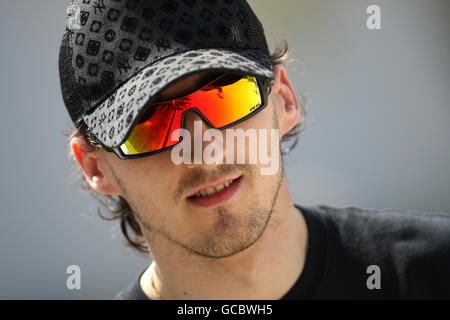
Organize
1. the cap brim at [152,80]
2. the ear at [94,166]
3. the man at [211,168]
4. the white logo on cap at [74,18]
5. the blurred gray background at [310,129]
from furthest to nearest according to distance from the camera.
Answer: the blurred gray background at [310,129] → the ear at [94,166] → the white logo on cap at [74,18] → the man at [211,168] → the cap brim at [152,80]

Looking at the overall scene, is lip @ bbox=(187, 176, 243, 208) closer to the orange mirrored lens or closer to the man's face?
the man's face

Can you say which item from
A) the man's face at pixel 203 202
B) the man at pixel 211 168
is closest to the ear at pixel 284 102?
the man at pixel 211 168

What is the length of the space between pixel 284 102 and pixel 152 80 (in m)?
0.84

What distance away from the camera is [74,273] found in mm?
4387

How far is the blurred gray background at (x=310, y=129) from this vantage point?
4336 mm

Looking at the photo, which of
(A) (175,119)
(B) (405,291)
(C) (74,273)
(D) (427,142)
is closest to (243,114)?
(A) (175,119)

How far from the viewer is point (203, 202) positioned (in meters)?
1.96

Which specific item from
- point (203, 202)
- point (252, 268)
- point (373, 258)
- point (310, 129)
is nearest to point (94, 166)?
point (203, 202)

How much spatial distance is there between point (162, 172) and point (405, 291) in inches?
43.9

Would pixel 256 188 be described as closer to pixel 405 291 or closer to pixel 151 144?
pixel 151 144

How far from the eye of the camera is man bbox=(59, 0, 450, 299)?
1.78 m

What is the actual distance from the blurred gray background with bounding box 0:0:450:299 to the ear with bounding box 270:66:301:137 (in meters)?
1.70

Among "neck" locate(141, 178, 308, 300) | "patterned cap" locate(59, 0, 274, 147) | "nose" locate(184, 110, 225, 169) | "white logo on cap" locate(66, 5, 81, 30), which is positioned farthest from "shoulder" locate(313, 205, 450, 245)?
"white logo on cap" locate(66, 5, 81, 30)

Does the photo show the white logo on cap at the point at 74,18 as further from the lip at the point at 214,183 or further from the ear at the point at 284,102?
the ear at the point at 284,102
